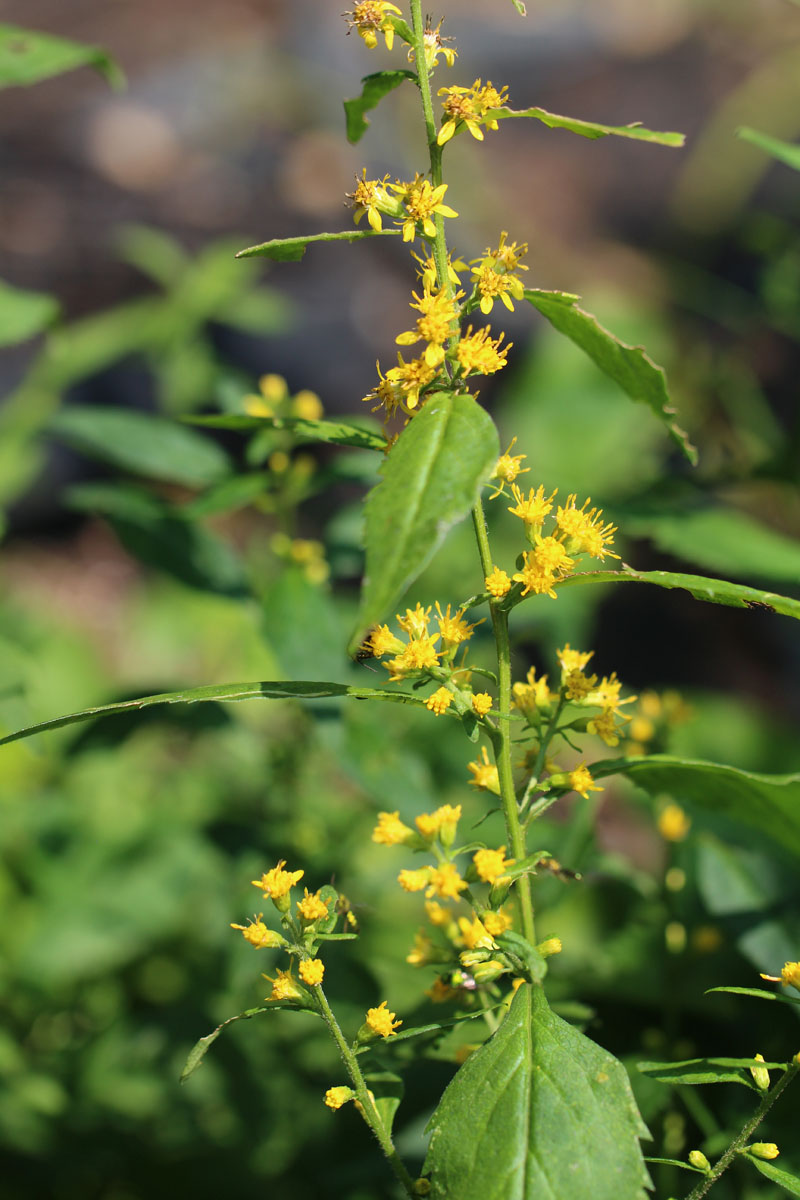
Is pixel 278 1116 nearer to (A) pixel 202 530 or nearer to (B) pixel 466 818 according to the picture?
(B) pixel 466 818

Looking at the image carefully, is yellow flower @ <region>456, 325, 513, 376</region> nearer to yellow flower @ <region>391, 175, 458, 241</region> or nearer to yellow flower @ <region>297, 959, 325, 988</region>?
yellow flower @ <region>391, 175, 458, 241</region>

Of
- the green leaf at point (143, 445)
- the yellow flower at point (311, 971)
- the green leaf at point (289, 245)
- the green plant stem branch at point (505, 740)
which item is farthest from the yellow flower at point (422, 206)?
the green leaf at point (143, 445)

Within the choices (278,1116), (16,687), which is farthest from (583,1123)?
(278,1116)

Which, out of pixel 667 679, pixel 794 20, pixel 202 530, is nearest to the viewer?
pixel 202 530

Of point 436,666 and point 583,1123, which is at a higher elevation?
point 436,666

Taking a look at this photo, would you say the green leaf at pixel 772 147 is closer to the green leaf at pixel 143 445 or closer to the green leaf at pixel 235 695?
the green leaf at pixel 235 695

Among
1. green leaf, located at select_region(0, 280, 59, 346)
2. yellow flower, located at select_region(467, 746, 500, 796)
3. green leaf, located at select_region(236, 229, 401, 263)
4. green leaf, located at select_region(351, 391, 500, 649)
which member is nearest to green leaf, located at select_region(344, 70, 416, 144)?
green leaf, located at select_region(236, 229, 401, 263)
